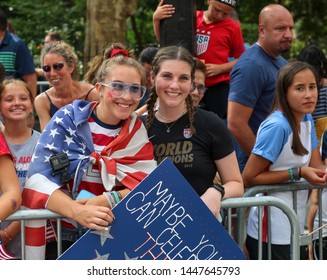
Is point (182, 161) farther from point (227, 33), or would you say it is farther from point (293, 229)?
point (227, 33)

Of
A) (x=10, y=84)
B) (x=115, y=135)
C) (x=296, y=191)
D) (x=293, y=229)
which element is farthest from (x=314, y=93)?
(x=10, y=84)

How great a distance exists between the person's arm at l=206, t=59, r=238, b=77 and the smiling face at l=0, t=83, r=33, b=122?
6.37ft

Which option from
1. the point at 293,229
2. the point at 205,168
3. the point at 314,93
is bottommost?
the point at 293,229

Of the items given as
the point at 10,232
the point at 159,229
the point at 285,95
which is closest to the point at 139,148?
the point at 159,229

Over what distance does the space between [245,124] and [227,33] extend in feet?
3.17

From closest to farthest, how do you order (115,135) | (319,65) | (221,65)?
(115,135), (221,65), (319,65)

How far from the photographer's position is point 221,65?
6.22m

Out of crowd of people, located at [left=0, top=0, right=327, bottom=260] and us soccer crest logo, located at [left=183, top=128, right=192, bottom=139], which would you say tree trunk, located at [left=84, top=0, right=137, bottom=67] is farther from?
us soccer crest logo, located at [left=183, top=128, right=192, bottom=139]

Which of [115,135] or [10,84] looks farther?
[10,84]

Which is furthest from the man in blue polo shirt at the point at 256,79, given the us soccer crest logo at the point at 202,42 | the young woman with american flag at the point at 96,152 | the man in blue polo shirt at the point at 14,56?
the man in blue polo shirt at the point at 14,56

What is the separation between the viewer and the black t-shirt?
4137 millimetres

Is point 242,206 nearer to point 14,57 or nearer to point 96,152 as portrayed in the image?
point 96,152

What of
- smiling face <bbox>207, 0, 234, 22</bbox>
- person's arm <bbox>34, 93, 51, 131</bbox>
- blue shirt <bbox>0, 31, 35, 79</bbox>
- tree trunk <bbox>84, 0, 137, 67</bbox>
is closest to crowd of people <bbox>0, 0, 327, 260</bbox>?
person's arm <bbox>34, 93, 51, 131</bbox>

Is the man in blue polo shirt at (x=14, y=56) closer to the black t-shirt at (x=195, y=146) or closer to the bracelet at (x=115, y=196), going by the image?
the black t-shirt at (x=195, y=146)
